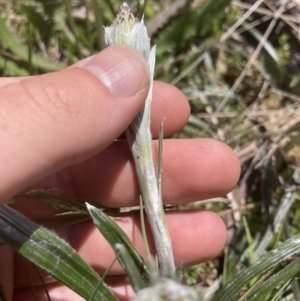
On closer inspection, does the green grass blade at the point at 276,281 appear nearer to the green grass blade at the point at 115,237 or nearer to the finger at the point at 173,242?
the green grass blade at the point at 115,237

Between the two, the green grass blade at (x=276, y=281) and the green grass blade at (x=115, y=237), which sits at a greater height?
the green grass blade at (x=115, y=237)

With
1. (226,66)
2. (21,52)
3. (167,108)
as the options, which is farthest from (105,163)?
A: (226,66)

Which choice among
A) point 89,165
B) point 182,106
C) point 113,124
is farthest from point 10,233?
point 182,106

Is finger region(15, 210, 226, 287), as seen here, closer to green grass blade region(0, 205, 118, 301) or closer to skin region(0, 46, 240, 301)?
skin region(0, 46, 240, 301)

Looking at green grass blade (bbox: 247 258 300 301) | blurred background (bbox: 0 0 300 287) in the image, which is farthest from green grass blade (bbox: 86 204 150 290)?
blurred background (bbox: 0 0 300 287)

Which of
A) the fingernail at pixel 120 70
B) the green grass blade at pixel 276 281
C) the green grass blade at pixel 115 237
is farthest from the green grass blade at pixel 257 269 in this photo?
the fingernail at pixel 120 70

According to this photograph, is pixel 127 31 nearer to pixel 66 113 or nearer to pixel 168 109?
pixel 66 113
